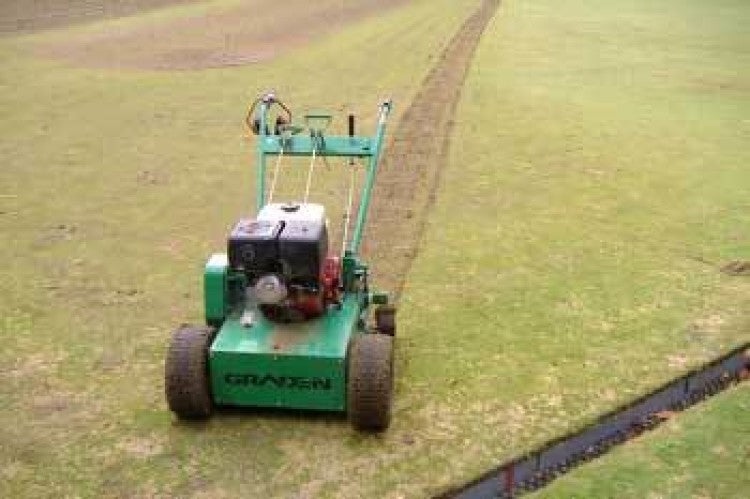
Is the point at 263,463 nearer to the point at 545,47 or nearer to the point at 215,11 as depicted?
the point at 545,47

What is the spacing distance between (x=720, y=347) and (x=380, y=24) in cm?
2376

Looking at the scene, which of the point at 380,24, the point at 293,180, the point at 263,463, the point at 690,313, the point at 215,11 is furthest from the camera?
the point at 215,11

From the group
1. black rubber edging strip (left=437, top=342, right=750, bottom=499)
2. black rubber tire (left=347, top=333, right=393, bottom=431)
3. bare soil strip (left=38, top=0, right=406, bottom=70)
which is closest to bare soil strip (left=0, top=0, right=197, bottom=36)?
bare soil strip (left=38, top=0, right=406, bottom=70)

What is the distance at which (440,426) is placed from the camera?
312 inches

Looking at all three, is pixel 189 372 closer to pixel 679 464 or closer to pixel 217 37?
pixel 679 464

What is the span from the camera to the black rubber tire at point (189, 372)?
7.43 metres

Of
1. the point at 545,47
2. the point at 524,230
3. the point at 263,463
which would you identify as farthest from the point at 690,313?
the point at 545,47

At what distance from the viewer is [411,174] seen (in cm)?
1517

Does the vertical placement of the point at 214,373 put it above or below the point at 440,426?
above

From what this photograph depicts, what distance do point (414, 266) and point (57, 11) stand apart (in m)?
26.4

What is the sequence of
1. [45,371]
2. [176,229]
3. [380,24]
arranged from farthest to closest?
[380,24] < [176,229] < [45,371]

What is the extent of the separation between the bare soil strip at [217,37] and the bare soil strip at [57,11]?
2725mm

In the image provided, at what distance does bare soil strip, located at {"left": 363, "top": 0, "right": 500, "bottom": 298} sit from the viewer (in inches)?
464

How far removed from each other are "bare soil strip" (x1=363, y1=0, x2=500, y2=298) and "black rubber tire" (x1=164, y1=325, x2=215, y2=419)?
3363mm
